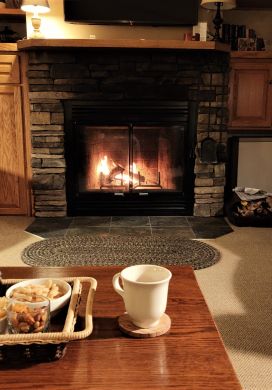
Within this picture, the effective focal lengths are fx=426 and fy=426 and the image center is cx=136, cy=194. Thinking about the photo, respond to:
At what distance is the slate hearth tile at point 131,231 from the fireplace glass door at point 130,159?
1.47 ft

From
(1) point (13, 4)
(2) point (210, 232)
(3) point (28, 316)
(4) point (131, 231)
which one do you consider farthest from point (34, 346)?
(1) point (13, 4)

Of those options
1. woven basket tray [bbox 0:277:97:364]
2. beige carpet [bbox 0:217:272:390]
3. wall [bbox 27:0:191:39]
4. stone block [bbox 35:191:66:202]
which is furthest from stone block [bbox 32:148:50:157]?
woven basket tray [bbox 0:277:97:364]

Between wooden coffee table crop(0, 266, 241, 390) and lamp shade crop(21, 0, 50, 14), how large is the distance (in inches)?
105

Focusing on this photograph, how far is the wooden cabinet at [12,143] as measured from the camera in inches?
133

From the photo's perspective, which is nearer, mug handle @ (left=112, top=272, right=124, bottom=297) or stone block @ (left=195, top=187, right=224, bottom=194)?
mug handle @ (left=112, top=272, right=124, bottom=297)

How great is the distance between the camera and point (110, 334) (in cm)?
99

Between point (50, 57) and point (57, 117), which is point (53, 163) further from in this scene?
point (50, 57)

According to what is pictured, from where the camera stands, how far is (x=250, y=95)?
365cm

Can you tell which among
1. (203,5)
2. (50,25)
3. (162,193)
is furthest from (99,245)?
(203,5)

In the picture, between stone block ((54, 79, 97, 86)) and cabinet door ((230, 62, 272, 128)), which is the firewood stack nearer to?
cabinet door ((230, 62, 272, 128))

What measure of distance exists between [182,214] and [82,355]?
2.86 meters

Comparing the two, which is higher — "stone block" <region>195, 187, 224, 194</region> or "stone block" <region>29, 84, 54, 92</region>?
"stone block" <region>29, 84, 54, 92</region>

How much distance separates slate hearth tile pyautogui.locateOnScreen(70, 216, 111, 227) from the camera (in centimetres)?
343

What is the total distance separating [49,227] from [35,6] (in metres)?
1.66
